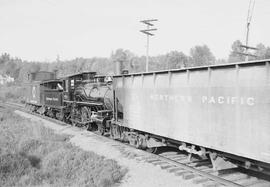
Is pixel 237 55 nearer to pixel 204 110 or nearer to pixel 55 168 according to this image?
pixel 204 110

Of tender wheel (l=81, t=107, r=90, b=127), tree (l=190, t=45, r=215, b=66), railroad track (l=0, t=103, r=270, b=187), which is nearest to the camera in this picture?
railroad track (l=0, t=103, r=270, b=187)

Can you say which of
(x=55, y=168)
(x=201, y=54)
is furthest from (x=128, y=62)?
(x=55, y=168)

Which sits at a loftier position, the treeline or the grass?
the treeline

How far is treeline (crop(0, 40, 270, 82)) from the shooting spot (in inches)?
2379

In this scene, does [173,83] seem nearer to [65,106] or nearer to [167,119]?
[167,119]

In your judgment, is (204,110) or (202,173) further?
(202,173)

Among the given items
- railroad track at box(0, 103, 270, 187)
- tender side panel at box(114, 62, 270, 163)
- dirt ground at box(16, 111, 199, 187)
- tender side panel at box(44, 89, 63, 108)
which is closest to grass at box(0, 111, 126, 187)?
dirt ground at box(16, 111, 199, 187)

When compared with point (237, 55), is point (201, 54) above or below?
above

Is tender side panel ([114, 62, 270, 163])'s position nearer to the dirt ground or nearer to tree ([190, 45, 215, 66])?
the dirt ground

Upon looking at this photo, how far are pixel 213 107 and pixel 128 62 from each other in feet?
223

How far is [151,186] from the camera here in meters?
6.55

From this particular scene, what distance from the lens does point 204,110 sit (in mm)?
6520

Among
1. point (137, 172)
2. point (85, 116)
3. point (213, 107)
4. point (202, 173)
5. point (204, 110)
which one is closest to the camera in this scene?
point (213, 107)

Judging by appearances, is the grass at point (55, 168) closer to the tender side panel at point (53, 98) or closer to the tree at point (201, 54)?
the tender side panel at point (53, 98)
